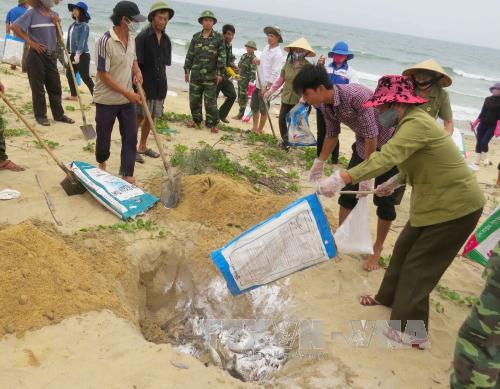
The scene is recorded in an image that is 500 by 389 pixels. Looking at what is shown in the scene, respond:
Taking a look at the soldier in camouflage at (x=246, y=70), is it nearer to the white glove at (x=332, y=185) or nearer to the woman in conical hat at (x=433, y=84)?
the woman in conical hat at (x=433, y=84)

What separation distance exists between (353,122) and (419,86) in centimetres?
98

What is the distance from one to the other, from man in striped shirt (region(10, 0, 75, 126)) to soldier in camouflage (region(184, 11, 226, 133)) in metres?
1.91

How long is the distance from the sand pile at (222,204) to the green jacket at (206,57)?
2.77 meters

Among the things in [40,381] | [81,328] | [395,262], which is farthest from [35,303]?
[395,262]

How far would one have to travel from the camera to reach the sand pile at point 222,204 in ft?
13.1

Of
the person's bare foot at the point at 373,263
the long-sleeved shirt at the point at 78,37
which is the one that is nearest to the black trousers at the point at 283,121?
the person's bare foot at the point at 373,263

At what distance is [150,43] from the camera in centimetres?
497

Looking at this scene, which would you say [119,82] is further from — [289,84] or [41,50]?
[289,84]

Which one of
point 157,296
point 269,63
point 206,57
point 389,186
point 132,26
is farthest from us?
point 269,63

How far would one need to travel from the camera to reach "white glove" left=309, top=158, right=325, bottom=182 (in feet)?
12.3

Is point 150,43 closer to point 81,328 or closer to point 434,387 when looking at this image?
point 81,328

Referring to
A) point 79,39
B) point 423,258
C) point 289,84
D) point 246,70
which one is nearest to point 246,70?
point 246,70

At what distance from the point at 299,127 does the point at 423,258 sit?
326 cm

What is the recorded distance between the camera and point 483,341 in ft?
6.22
